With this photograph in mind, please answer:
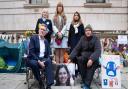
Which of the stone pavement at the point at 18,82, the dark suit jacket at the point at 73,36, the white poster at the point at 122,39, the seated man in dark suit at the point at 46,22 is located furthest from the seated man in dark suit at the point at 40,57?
the white poster at the point at 122,39

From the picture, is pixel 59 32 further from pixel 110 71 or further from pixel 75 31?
pixel 110 71

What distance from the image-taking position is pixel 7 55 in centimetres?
1453

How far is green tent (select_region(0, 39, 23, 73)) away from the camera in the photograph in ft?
46.0

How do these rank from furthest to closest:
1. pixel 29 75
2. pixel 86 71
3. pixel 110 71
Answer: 1. pixel 29 75
2. pixel 110 71
3. pixel 86 71

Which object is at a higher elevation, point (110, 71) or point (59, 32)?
point (59, 32)

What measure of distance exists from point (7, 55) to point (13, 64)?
381 millimetres

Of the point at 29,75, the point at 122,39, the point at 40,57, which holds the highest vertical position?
the point at 40,57

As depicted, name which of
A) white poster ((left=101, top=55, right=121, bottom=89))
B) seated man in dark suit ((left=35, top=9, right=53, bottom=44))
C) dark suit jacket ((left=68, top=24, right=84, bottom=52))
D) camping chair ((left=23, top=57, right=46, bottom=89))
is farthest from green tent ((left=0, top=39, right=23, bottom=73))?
white poster ((left=101, top=55, right=121, bottom=89))

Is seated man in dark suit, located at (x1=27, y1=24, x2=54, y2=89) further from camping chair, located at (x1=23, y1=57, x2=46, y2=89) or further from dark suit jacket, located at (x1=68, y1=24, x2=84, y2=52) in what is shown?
dark suit jacket, located at (x1=68, y1=24, x2=84, y2=52)

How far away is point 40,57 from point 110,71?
6.15 feet

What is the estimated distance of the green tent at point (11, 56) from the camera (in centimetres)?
1403

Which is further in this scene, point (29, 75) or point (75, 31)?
point (75, 31)

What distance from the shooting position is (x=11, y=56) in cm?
1458

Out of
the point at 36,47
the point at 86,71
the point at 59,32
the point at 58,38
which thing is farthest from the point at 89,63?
the point at 58,38
